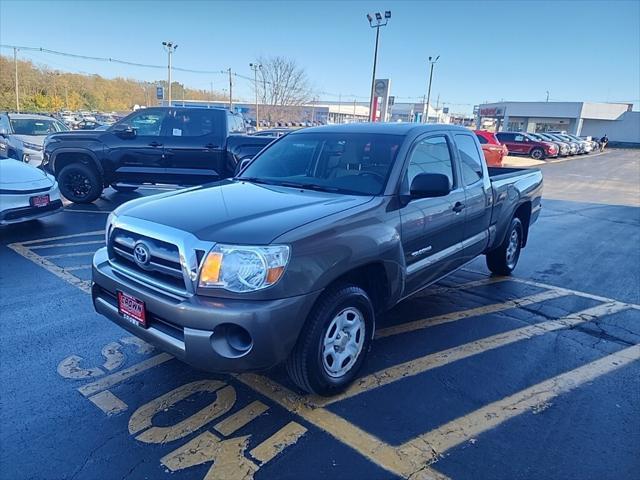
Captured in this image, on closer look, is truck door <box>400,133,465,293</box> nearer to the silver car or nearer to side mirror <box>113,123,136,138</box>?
side mirror <box>113,123,136,138</box>

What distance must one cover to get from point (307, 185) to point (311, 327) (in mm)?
1313

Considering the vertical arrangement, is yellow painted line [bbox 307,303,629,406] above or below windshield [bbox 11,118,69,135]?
below

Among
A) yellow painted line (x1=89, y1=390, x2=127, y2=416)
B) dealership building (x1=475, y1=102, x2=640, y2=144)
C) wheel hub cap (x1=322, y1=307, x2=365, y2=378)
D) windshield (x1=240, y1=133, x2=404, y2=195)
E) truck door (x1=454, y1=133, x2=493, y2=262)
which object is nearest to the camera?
yellow painted line (x1=89, y1=390, x2=127, y2=416)

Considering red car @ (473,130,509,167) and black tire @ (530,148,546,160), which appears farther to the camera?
black tire @ (530,148,546,160)

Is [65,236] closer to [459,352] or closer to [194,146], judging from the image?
[194,146]

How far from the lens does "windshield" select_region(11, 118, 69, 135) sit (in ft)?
42.6

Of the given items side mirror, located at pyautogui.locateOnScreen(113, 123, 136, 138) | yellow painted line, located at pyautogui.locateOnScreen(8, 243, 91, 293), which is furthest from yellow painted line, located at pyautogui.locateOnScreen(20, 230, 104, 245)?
side mirror, located at pyautogui.locateOnScreen(113, 123, 136, 138)

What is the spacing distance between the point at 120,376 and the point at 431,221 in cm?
267

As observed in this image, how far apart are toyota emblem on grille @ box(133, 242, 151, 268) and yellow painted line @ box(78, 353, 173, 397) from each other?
96 centimetres

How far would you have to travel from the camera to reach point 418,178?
326 centimetres

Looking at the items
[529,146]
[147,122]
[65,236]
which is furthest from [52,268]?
[529,146]

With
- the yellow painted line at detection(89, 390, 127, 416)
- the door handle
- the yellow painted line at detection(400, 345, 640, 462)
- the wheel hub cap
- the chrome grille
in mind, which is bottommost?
the yellow painted line at detection(89, 390, 127, 416)

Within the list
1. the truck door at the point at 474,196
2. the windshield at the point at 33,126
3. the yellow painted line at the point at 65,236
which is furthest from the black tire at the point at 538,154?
the yellow painted line at the point at 65,236

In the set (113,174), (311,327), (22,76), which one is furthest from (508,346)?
(22,76)
